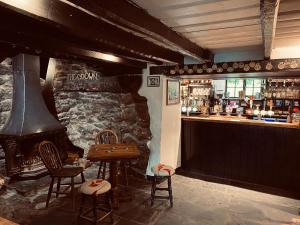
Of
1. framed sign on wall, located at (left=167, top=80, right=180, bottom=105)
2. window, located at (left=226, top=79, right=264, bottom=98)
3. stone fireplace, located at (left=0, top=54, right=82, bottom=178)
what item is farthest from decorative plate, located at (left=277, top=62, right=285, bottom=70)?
window, located at (left=226, top=79, right=264, bottom=98)

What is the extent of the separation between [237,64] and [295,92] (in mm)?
4270

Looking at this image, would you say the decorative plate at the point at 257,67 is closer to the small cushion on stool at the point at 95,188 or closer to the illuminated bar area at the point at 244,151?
the illuminated bar area at the point at 244,151

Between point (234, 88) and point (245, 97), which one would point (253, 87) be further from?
point (234, 88)

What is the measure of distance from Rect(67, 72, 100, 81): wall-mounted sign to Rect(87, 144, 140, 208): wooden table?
6.14 feet

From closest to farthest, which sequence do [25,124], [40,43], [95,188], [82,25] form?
1. [82,25]
2. [40,43]
3. [95,188]
4. [25,124]

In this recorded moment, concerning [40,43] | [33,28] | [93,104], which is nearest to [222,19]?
[33,28]

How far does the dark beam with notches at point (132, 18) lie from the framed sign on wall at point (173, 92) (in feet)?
5.98

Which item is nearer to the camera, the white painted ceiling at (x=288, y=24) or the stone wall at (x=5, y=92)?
the white painted ceiling at (x=288, y=24)

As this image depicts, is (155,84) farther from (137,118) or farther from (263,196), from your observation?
(263,196)

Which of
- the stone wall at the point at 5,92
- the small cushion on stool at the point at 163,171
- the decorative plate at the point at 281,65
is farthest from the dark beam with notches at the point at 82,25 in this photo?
the stone wall at the point at 5,92

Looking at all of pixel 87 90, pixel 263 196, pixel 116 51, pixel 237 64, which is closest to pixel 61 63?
pixel 87 90

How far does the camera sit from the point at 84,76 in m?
5.47

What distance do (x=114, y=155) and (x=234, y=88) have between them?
20.8 feet

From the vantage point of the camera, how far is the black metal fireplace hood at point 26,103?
15.2 feet
